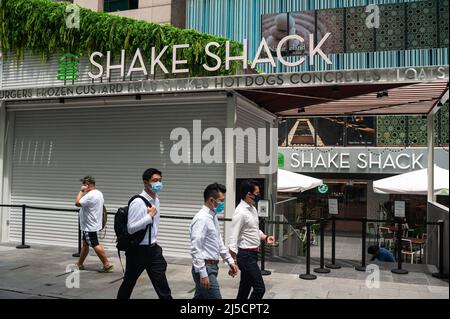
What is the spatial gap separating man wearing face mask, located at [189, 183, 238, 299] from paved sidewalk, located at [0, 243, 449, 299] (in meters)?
2.13

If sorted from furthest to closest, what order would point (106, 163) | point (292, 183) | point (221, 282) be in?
point (292, 183)
point (106, 163)
point (221, 282)

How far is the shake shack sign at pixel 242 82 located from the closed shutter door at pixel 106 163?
31.7 inches

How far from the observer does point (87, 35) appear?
11.9 metres

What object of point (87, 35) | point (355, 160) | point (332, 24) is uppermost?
point (332, 24)

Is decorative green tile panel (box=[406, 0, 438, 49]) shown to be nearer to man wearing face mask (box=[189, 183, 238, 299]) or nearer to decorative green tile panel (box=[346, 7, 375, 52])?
decorative green tile panel (box=[346, 7, 375, 52])

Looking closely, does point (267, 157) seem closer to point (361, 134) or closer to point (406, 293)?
point (406, 293)

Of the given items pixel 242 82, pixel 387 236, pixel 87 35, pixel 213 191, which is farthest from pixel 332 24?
pixel 213 191

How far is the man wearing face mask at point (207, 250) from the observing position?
16.4 feet

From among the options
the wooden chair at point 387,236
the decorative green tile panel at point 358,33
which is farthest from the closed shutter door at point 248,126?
the decorative green tile panel at point 358,33

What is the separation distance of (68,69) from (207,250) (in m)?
8.24

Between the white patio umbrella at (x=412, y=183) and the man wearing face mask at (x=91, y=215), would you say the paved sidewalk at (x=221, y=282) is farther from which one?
the white patio umbrella at (x=412, y=183)

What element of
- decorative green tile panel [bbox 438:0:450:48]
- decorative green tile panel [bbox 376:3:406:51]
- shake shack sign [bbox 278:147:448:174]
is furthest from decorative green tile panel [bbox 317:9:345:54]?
shake shack sign [bbox 278:147:448:174]

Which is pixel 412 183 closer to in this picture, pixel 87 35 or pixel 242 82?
pixel 242 82

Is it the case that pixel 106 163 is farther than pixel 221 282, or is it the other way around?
pixel 106 163
